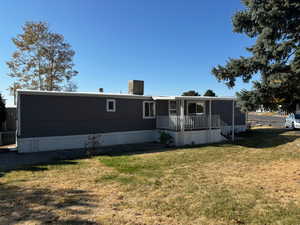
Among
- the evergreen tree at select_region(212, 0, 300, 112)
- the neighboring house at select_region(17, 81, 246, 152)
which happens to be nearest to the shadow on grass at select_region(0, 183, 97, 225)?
the neighboring house at select_region(17, 81, 246, 152)

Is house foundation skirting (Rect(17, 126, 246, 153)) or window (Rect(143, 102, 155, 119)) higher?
window (Rect(143, 102, 155, 119))

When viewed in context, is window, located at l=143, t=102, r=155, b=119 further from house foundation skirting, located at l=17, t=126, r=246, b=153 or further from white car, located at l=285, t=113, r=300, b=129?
white car, located at l=285, t=113, r=300, b=129

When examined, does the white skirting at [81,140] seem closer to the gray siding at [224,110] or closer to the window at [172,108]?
the window at [172,108]

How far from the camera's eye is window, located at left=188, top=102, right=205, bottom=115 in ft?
50.6

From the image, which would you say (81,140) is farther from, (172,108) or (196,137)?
(196,137)

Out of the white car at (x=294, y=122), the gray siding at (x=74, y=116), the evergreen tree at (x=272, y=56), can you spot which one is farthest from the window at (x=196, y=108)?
the white car at (x=294, y=122)

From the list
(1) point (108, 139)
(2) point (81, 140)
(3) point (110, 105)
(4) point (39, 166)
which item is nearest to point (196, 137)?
(1) point (108, 139)

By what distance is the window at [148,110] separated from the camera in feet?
43.3

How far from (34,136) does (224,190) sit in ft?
29.7

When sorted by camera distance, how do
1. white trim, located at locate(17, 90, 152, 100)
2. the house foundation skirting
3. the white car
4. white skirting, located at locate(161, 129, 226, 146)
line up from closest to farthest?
white trim, located at locate(17, 90, 152, 100)
the house foundation skirting
white skirting, located at locate(161, 129, 226, 146)
the white car

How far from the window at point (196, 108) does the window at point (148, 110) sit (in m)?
3.10

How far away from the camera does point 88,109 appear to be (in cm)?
1130

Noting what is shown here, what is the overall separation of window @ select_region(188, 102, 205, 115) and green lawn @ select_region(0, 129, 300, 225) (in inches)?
293

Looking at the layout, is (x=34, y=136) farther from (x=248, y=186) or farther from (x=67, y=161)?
(x=248, y=186)
